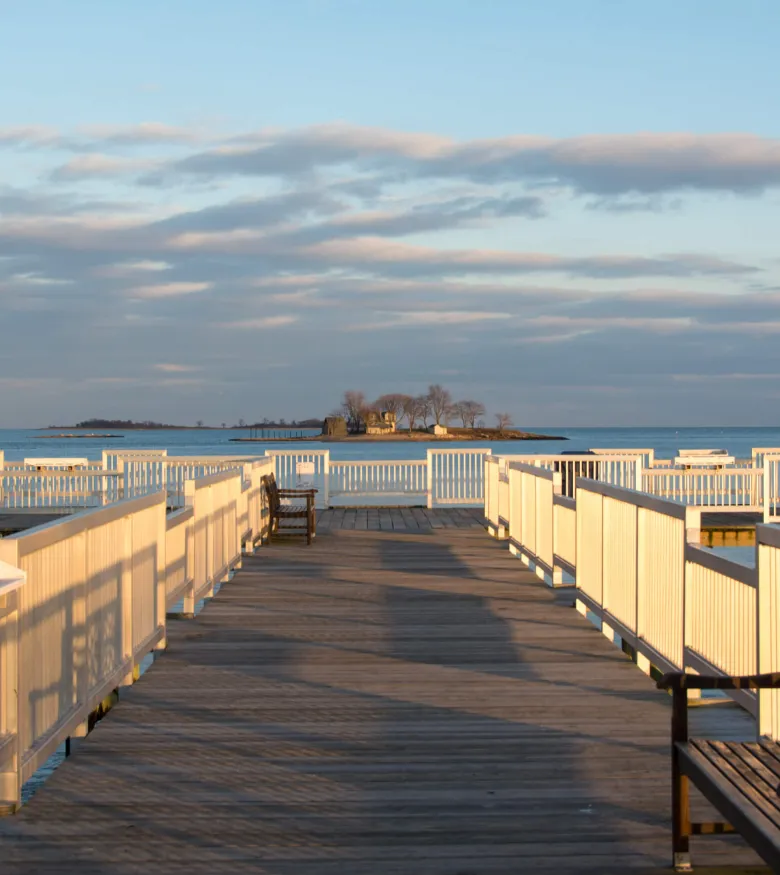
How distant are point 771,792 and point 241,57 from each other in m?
15.0

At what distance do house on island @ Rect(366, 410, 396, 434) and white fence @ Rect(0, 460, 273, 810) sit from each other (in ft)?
184

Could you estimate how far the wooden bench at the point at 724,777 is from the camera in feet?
9.06

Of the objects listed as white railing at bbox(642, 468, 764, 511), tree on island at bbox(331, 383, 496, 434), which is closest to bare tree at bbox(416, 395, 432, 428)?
tree on island at bbox(331, 383, 496, 434)

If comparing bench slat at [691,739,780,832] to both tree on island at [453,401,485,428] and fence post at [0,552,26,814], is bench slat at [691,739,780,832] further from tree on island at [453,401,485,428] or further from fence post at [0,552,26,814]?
tree on island at [453,401,485,428]

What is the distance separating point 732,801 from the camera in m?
2.80

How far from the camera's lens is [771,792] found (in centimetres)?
292

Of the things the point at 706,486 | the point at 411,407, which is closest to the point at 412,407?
the point at 411,407

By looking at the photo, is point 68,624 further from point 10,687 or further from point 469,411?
point 469,411

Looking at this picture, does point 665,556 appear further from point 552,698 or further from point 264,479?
point 264,479

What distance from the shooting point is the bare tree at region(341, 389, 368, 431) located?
66.2m

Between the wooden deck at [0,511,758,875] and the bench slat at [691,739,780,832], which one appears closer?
the bench slat at [691,739,780,832]

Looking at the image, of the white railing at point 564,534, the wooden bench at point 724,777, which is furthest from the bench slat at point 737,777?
the white railing at point 564,534

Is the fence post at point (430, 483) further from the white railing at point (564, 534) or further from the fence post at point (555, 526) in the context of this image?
the white railing at point (564, 534)

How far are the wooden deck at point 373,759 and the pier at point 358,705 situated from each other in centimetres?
1
